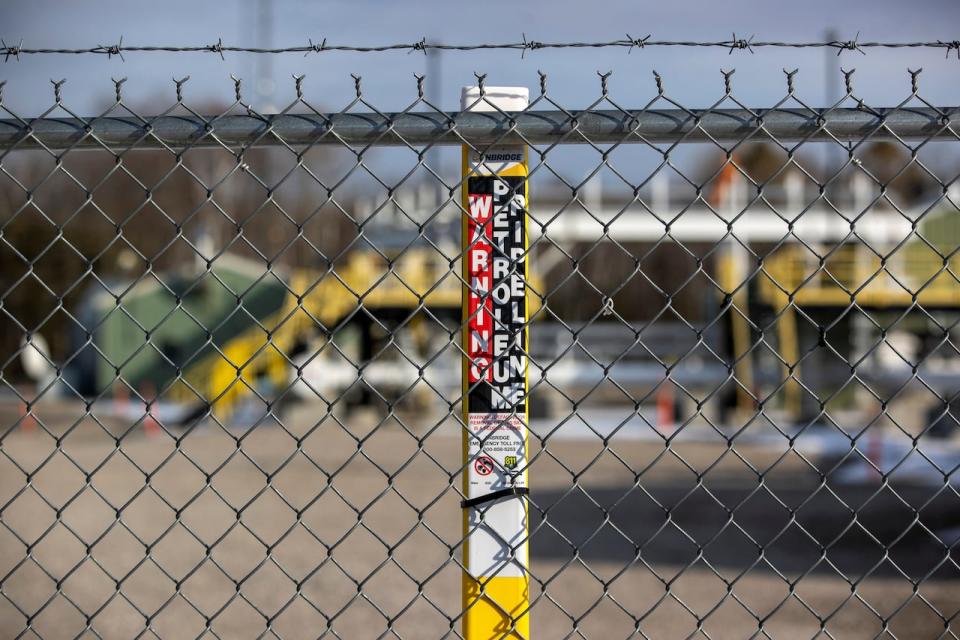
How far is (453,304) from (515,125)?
736 inches

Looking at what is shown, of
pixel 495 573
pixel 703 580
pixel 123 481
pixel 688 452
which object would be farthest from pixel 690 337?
pixel 495 573

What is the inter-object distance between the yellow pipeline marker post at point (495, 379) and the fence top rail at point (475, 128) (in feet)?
0.23

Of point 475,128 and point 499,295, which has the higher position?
point 475,128

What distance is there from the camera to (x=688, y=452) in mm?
15320

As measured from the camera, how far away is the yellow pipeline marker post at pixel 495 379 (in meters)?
2.45

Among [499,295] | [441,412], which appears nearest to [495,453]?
[499,295]

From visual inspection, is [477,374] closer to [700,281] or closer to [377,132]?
[377,132]

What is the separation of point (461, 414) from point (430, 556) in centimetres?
563

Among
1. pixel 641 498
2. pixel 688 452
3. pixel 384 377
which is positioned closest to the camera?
pixel 641 498

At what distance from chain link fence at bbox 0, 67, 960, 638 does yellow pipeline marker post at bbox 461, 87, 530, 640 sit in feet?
0.06

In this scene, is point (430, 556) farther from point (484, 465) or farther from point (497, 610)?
point (484, 465)

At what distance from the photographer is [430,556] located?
311 inches

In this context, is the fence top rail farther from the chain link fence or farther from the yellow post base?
the yellow post base

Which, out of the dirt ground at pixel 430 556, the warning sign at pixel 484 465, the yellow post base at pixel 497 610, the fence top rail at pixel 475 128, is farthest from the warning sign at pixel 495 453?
the fence top rail at pixel 475 128
